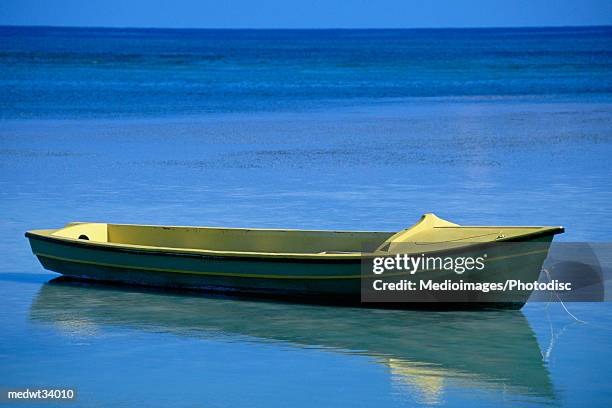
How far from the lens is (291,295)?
13.7 metres

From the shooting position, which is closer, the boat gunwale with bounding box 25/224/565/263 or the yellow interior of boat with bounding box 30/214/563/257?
the boat gunwale with bounding box 25/224/565/263

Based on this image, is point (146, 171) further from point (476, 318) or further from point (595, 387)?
point (595, 387)

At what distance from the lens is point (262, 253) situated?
529 inches

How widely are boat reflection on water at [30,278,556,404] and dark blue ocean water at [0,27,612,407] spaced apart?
0.10 ft

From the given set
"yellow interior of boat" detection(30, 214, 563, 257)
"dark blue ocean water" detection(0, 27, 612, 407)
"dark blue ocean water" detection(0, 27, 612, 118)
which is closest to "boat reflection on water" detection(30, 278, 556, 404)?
"dark blue ocean water" detection(0, 27, 612, 407)

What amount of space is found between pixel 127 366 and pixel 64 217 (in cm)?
918

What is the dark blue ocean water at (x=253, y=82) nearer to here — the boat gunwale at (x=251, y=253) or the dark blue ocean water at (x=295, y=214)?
the dark blue ocean water at (x=295, y=214)

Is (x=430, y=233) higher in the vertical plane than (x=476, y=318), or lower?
higher

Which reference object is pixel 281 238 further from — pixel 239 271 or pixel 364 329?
pixel 364 329

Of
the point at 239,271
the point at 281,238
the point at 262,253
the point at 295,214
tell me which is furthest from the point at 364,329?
the point at 295,214

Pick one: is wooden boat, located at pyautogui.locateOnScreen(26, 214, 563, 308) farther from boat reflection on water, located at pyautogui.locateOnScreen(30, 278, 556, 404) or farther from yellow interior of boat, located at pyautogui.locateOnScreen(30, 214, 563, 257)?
boat reflection on water, located at pyautogui.locateOnScreen(30, 278, 556, 404)

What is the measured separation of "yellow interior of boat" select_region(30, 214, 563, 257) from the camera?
13039mm

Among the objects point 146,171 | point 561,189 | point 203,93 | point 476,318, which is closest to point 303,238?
point 476,318

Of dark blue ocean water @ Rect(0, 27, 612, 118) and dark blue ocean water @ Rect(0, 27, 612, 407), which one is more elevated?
dark blue ocean water @ Rect(0, 27, 612, 118)
